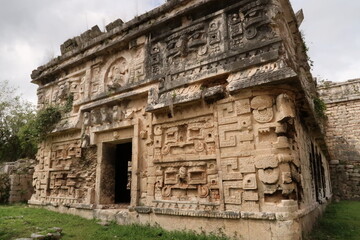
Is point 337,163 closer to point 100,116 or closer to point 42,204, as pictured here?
point 100,116

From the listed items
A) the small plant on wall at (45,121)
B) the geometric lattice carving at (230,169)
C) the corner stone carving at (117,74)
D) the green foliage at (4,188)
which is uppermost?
the corner stone carving at (117,74)

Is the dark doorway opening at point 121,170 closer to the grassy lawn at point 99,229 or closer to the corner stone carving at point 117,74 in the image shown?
the grassy lawn at point 99,229

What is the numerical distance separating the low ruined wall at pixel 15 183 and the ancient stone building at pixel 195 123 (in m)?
2.07

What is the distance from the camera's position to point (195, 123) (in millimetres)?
5621

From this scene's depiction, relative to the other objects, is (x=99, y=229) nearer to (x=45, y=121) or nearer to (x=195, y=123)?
(x=195, y=123)

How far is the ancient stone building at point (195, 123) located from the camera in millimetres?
4582

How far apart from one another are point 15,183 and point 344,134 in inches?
587

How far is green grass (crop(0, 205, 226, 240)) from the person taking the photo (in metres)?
4.94

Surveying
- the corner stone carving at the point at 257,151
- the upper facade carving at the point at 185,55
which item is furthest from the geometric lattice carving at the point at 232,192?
Result: the upper facade carving at the point at 185,55


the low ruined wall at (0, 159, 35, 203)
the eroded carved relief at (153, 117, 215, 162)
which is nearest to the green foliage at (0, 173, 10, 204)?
the low ruined wall at (0, 159, 35, 203)

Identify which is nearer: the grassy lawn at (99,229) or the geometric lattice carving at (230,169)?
the geometric lattice carving at (230,169)

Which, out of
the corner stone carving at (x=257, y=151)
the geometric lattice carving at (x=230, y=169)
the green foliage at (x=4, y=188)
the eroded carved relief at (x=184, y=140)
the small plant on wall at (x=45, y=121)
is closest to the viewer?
the corner stone carving at (x=257, y=151)

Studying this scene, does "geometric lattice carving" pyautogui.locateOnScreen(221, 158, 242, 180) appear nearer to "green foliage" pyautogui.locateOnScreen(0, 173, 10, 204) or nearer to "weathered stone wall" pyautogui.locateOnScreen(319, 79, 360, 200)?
"green foliage" pyautogui.locateOnScreen(0, 173, 10, 204)

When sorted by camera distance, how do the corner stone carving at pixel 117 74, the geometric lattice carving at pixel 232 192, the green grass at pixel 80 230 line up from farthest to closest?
the corner stone carving at pixel 117 74 < the green grass at pixel 80 230 < the geometric lattice carving at pixel 232 192
